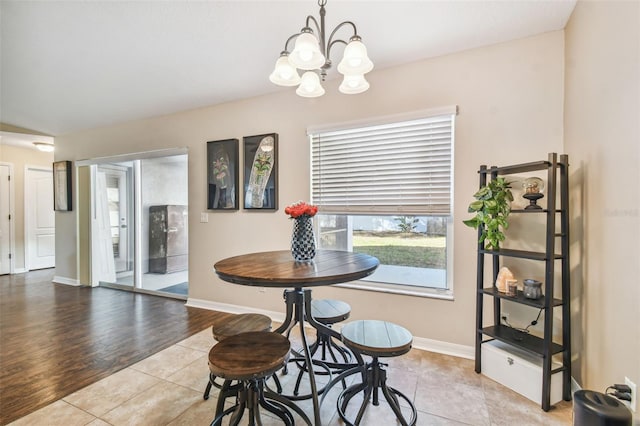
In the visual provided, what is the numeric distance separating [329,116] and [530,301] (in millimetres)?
2235

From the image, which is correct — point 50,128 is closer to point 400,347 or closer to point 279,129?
point 279,129

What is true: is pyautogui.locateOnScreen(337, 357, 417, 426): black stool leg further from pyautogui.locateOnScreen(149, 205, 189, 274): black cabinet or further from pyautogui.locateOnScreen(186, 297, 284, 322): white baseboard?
pyautogui.locateOnScreen(149, 205, 189, 274): black cabinet

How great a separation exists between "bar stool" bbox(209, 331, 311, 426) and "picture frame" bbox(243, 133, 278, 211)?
1.84 m

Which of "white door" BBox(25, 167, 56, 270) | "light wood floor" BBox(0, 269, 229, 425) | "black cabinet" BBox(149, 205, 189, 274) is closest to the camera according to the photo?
"light wood floor" BBox(0, 269, 229, 425)

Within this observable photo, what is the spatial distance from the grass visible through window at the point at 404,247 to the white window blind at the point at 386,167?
253 millimetres

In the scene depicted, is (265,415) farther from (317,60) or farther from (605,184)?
(605,184)

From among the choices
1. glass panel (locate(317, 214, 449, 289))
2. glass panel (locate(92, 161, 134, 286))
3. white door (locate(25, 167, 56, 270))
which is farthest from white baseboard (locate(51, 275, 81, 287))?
glass panel (locate(317, 214, 449, 289))

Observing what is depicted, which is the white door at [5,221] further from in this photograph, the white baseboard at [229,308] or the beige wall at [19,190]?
the white baseboard at [229,308]

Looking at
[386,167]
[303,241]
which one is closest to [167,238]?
[303,241]

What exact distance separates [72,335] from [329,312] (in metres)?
2.69

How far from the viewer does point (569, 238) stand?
196cm

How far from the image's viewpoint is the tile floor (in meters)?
1.66

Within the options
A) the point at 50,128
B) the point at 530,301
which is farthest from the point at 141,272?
the point at 530,301

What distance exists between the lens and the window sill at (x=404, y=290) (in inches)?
98.1
